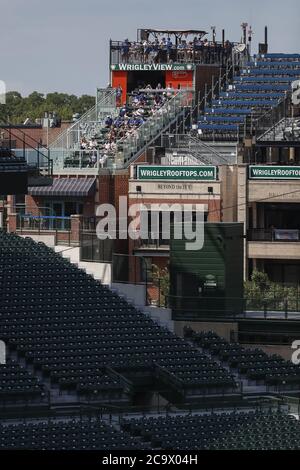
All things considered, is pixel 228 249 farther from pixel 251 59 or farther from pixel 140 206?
pixel 251 59

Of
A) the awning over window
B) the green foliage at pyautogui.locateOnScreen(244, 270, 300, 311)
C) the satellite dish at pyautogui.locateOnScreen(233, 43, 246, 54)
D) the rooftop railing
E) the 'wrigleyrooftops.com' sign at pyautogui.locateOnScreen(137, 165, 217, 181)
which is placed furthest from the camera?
the satellite dish at pyautogui.locateOnScreen(233, 43, 246, 54)

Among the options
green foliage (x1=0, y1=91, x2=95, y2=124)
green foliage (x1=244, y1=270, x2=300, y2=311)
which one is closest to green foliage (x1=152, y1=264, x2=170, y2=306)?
green foliage (x1=244, y1=270, x2=300, y2=311)

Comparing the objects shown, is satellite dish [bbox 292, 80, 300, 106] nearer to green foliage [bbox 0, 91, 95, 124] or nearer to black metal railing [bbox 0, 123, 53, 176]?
black metal railing [bbox 0, 123, 53, 176]

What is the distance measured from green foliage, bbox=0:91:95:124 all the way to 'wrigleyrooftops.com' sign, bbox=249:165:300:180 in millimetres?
53144

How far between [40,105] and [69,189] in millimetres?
72802

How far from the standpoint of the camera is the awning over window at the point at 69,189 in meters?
69.3

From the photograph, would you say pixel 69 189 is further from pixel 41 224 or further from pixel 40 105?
pixel 40 105

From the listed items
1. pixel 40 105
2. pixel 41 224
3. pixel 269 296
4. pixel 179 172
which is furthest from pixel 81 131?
pixel 40 105

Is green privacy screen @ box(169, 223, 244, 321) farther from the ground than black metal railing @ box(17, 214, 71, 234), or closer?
closer

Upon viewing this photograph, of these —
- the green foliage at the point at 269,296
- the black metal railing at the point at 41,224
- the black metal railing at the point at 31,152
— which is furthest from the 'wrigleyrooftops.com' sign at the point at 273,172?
the black metal railing at the point at 41,224

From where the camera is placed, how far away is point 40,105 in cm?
14175

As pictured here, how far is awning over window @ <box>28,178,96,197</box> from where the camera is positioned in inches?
2729

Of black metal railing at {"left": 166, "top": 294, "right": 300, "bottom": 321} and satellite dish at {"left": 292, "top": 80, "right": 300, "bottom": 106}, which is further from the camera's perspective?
satellite dish at {"left": 292, "top": 80, "right": 300, "bottom": 106}

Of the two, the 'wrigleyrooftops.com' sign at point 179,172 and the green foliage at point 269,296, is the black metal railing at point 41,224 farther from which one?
the 'wrigleyrooftops.com' sign at point 179,172
